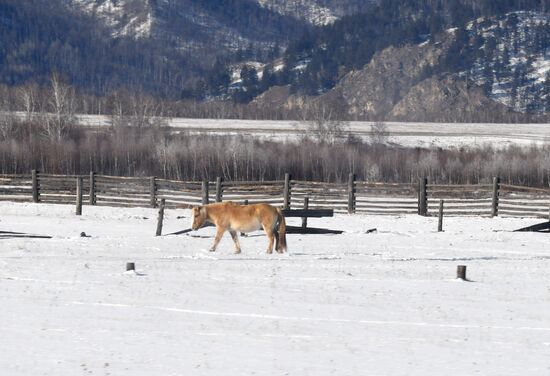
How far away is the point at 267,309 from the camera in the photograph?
12641 millimetres

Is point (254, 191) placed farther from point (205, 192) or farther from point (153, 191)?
point (205, 192)

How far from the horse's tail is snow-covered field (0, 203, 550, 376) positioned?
274mm

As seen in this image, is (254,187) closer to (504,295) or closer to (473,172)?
(504,295)

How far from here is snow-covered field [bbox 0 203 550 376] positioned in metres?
9.88

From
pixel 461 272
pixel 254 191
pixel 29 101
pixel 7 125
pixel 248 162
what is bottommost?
pixel 248 162

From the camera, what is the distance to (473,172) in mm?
67625

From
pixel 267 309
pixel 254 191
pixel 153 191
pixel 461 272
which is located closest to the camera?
pixel 267 309

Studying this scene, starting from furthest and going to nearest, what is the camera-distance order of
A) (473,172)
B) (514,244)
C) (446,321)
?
(473,172), (514,244), (446,321)

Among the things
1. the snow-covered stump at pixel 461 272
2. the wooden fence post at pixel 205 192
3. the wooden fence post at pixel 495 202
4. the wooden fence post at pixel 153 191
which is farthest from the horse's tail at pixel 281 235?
the wooden fence post at pixel 153 191

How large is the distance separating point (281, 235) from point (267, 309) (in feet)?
19.4

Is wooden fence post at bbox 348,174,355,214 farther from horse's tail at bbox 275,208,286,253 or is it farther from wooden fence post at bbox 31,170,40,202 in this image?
horse's tail at bbox 275,208,286,253

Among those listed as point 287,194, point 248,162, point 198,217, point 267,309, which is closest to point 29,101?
point 248,162

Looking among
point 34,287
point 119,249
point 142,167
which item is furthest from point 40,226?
point 142,167

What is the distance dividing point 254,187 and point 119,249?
20.1m
